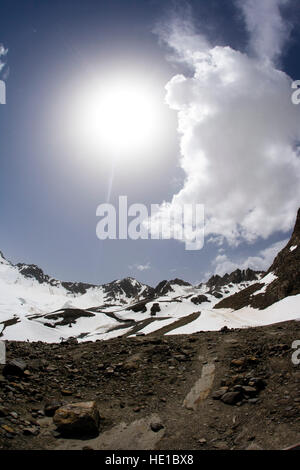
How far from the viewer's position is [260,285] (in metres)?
78.8

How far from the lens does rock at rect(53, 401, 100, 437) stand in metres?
7.56

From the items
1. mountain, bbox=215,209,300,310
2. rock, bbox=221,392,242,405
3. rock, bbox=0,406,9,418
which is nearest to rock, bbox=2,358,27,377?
rock, bbox=0,406,9,418

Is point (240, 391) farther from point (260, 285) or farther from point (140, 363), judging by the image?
point (260, 285)

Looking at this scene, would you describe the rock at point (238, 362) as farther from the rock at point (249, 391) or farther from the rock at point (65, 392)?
the rock at point (65, 392)

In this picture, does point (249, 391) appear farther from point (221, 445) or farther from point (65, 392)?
point (65, 392)

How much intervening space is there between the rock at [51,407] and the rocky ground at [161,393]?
0.03m

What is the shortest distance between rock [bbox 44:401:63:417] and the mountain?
61258 mm

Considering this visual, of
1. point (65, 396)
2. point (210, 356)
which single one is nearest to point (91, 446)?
point (65, 396)

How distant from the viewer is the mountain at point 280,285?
2389 inches

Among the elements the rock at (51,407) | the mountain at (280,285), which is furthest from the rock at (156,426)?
the mountain at (280,285)

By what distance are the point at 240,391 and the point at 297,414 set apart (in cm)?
218

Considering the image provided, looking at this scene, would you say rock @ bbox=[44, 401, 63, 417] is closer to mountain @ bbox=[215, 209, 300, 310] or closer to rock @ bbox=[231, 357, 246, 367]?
rock @ bbox=[231, 357, 246, 367]

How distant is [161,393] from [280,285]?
2472 inches

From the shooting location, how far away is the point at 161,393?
10359mm
